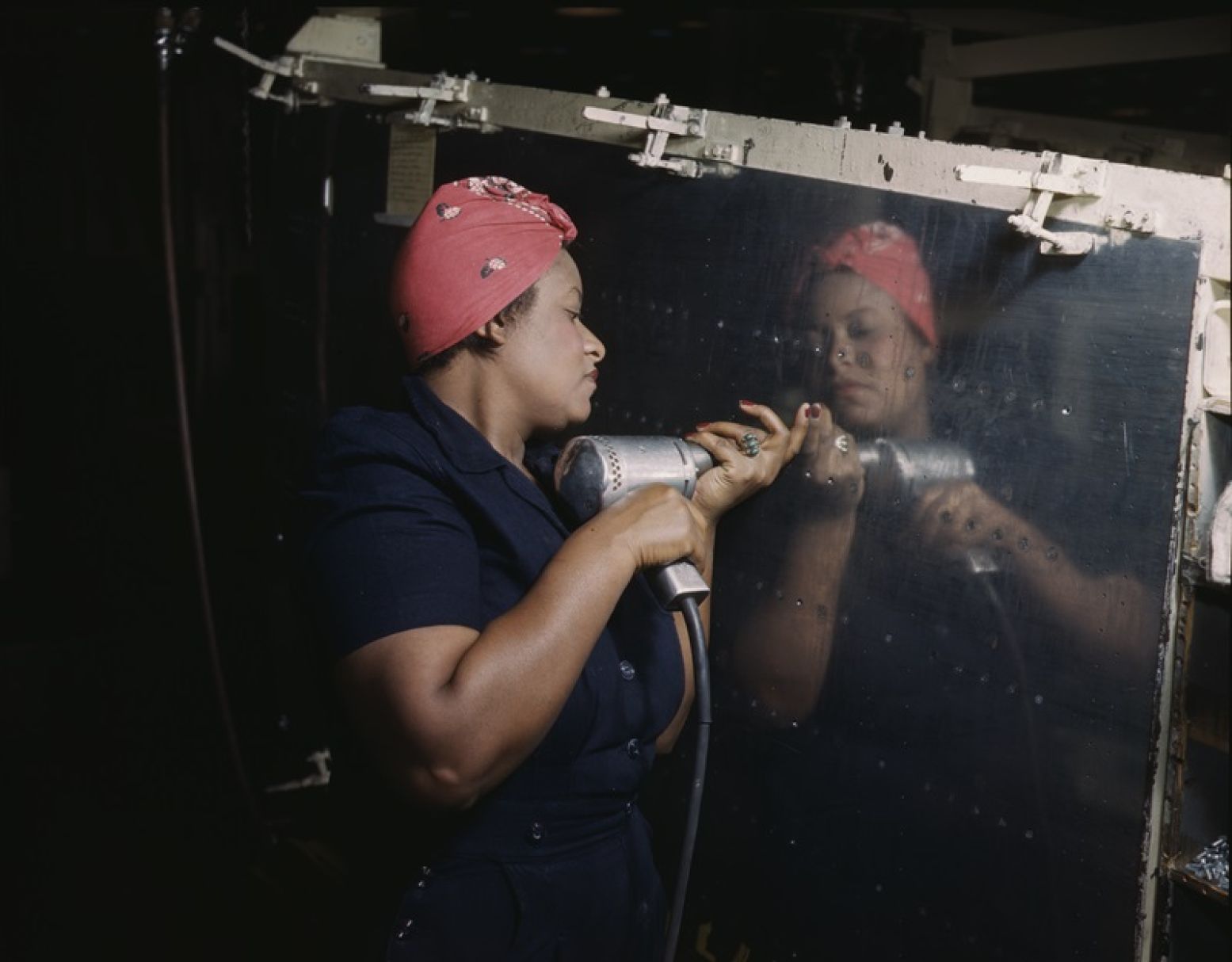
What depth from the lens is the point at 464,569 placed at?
1.48 meters

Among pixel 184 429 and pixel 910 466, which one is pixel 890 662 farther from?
pixel 184 429

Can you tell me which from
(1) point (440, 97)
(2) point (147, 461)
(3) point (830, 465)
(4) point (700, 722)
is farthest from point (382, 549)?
(2) point (147, 461)

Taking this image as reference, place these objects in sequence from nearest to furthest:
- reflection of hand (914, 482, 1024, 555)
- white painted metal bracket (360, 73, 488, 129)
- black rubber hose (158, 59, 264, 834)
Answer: reflection of hand (914, 482, 1024, 555) < white painted metal bracket (360, 73, 488, 129) < black rubber hose (158, 59, 264, 834)

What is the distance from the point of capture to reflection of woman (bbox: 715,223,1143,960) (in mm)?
1566

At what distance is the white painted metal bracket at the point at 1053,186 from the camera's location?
1.41 m

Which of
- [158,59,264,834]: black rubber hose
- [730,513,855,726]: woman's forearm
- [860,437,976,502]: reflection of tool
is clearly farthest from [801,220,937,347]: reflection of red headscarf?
[158,59,264,834]: black rubber hose

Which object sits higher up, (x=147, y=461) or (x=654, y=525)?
(x=654, y=525)

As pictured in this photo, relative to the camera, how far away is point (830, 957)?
1.82 m

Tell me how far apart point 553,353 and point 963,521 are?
61cm

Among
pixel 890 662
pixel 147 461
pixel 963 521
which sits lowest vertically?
pixel 147 461

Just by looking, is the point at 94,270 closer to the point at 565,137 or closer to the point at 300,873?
the point at 300,873

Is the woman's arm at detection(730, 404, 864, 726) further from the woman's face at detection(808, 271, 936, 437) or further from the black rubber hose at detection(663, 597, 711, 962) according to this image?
the black rubber hose at detection(663, 597, 711, 962)

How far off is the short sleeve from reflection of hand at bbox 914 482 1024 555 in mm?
626

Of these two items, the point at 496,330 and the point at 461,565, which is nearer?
the point at 461,565
